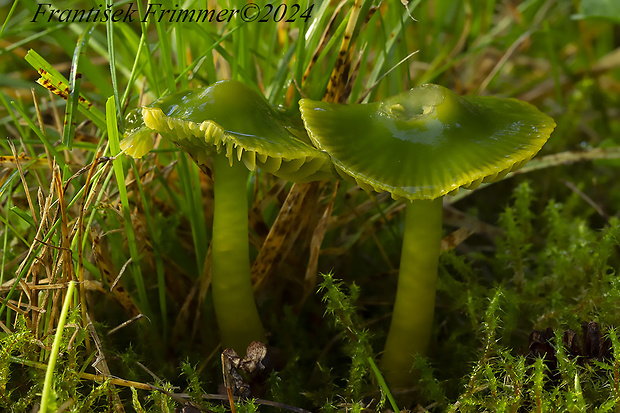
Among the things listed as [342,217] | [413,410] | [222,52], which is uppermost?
[222,52]

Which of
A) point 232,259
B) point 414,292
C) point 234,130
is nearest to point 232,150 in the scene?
point 234,130

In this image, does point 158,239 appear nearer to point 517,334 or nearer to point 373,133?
point 373,133

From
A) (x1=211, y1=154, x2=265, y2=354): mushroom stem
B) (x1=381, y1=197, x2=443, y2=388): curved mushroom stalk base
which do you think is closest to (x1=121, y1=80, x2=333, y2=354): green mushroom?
(x1=211, y1=154, x2=265, y2=354): mushroom stem

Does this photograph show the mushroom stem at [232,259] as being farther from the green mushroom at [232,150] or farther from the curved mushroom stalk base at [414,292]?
the curved mushroom stalk base at [414,292]

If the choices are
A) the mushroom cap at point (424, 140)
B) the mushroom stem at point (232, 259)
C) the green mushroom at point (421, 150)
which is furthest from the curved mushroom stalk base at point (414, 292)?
the mushroom stem at point (232, 259)

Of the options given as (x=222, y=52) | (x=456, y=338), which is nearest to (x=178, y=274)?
(x=222, y=52)

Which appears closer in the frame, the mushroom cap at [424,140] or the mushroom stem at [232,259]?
the mushroom cap at [424,140]
